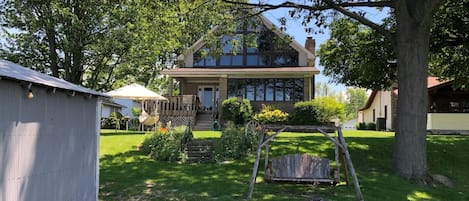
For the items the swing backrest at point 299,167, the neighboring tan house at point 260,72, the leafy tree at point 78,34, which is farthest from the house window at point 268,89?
the swing backrest at point 299,167

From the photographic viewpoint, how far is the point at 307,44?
99.7 feet

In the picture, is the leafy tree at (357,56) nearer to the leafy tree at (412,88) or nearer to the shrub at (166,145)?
the leafy tree at (412,88)

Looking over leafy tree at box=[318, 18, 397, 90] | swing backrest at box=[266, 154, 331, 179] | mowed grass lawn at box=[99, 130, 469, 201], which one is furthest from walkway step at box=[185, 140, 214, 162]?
leafy tree at box=[318, 18, 397, 90]

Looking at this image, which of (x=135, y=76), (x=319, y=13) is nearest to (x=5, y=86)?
(x=319, y=13)

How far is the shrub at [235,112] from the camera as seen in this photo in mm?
24656

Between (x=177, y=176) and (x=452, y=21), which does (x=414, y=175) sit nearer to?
(x=177, y=176)

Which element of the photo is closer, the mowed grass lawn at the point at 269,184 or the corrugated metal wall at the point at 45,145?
the corrugated metal wall at the point at 45,145

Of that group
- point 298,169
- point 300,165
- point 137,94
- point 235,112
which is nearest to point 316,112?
point 235,112

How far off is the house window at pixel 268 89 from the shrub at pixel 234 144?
493 inches

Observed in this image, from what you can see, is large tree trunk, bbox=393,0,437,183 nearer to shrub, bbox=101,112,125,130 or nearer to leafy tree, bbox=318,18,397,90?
leafy tree, bbox=318,18,397,90

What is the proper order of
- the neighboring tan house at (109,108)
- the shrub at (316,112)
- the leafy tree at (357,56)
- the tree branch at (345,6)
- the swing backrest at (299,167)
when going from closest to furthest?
the swing backrest at (299,167), the tree branch at (345,6), the leafy tree at (357,56), the shrub at (316,112), the neighboring tan house at (109,108)

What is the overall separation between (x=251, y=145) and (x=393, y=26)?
7420 mm

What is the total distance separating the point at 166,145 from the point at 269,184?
4907 mm

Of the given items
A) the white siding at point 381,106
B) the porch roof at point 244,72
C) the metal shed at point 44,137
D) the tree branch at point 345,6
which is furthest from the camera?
the white siding at point 381,106
